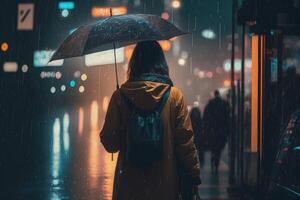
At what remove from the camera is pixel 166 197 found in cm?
497

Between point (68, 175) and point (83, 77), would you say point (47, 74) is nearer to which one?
point (83, 77)

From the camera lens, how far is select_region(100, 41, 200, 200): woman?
492 centimetres

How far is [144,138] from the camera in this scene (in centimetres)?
484

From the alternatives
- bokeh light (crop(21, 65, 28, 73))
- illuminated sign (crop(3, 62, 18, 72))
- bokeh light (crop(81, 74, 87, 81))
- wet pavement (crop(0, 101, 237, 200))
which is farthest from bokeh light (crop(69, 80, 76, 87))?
wet pavement (crop(0, 101, 237, 200))

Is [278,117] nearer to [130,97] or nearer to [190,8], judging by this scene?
[130,97]

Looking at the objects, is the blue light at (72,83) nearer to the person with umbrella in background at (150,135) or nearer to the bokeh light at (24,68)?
the bokeh light at (24,68)

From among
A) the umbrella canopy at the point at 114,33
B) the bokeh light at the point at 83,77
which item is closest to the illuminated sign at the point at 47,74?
the bokeh light at the point at 83,77

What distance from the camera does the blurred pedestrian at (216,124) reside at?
15.3 metres

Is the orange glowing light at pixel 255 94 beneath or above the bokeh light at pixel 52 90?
beneath

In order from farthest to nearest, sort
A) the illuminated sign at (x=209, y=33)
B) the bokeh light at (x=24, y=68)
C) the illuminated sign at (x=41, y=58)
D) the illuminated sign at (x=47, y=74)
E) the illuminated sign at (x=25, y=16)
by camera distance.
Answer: the illuminated sign at (x=209, y=33) < the illuminated sign at (x=47, y=74) < the bokeh light at (x=24, y=68) < the illuminated sign at (x=41, y=58) < the illuminated sign at (x=25, y=16)

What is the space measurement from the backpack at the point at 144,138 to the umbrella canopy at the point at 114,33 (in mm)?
769

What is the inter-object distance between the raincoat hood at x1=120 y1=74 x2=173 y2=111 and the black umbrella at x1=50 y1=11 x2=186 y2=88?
53 centimetres

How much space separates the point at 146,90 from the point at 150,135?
0.32 meters

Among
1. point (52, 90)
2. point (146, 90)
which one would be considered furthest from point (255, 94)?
point (52, 90)
